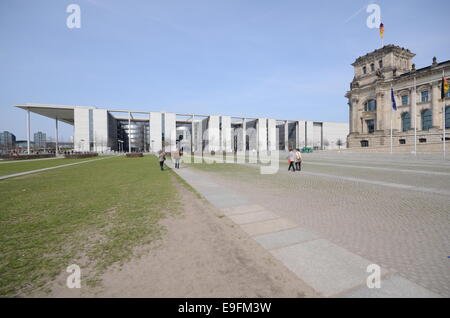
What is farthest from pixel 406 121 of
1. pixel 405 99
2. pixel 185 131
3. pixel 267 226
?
pixel 185 131

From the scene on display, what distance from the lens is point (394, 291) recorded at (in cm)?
238

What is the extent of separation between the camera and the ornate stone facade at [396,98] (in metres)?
43.7

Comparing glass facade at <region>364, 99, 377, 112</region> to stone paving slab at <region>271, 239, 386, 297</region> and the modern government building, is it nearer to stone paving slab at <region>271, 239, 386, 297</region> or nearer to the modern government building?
the modern government building

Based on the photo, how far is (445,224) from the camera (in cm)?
450

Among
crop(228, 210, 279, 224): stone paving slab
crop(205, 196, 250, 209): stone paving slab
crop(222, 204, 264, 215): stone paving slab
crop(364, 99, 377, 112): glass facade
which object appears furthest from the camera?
crop(364, 99, 377, 112): glass facade

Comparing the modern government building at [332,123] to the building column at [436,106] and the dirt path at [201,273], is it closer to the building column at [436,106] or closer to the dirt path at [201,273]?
the building column at [436,106]

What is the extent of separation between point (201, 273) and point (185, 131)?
95.6 m

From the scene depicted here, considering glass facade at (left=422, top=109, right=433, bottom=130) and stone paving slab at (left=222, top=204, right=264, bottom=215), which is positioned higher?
glass facade at (left=422, top=109, right=433, bottom=130)

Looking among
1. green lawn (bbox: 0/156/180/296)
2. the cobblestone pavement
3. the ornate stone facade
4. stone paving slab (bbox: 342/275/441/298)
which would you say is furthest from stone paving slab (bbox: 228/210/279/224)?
the ornate stone facade

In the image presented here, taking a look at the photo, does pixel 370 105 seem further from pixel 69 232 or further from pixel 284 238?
pixel 69 232

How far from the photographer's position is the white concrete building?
73.8 metres

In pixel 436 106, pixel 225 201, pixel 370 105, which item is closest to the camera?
pixel 225 201

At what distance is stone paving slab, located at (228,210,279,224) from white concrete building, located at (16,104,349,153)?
59.2 meters
